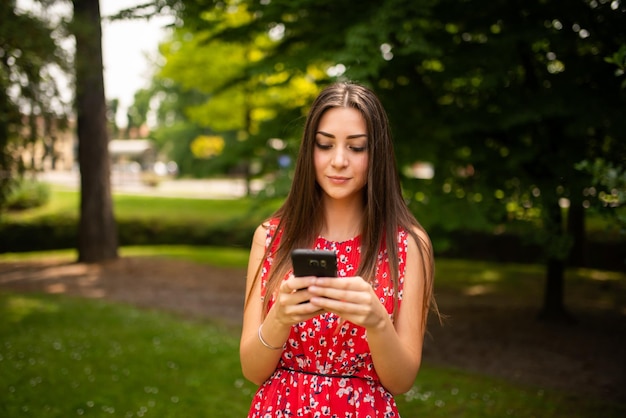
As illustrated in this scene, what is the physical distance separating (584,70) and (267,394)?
5928mm

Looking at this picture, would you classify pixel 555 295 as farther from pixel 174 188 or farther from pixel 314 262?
pixel 174 188

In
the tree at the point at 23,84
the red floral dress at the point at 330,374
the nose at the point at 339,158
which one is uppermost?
the tree at the point at 23,84

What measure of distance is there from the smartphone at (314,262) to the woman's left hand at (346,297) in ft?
0.08

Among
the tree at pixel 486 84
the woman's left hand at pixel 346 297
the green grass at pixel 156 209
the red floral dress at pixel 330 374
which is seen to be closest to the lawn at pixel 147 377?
the tree at pixel 486 84

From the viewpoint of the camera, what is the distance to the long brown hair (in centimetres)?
219

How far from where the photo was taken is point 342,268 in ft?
7.46

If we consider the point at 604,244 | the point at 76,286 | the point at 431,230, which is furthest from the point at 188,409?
the point at 604,244

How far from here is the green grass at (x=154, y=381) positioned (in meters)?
5.66

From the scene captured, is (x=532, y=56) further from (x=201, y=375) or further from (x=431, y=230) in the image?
(x=201, y=375)

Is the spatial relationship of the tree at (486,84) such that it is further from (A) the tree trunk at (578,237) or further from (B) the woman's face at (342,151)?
(B) the woman's face at (342,151)

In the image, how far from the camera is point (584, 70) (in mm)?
6746

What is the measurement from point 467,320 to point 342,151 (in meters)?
8.16

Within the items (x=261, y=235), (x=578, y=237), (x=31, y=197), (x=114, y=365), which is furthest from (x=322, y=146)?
(x=31, y=197)

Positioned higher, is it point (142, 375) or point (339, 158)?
point (339, 158)
